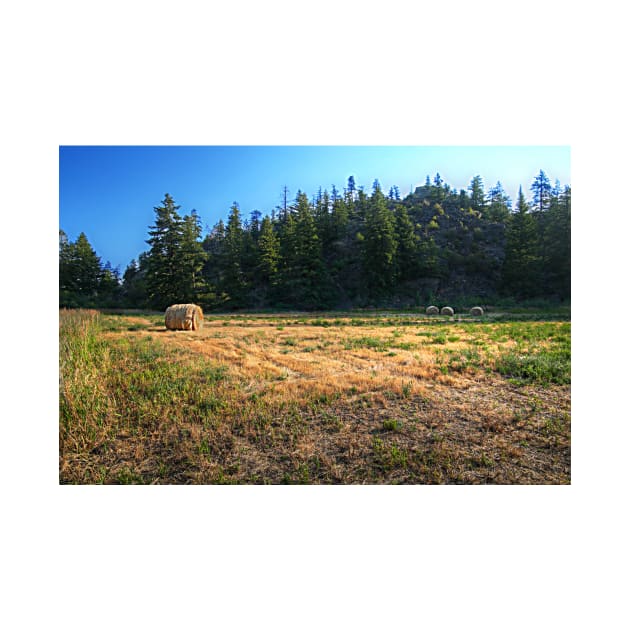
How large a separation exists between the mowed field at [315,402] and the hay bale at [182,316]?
0.09 meters

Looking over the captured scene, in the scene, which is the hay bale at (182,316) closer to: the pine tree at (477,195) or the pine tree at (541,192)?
the pine tree at (477,195)

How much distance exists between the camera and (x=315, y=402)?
2.54m

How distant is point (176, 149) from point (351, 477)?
297 centimetres

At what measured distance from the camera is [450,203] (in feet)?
12.2

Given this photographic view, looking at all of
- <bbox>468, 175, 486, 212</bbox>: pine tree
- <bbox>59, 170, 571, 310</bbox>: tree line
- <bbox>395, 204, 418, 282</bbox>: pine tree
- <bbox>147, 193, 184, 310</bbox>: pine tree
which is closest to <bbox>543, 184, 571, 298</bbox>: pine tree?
<bbox>59, 170, 571, 310</bbox>: tree line

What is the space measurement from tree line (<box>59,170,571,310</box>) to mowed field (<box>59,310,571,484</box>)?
13.7 inches

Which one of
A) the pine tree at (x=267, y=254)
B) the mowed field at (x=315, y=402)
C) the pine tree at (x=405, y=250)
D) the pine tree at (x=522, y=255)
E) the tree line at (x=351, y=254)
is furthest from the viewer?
the pine tree at (x=405, y=250)

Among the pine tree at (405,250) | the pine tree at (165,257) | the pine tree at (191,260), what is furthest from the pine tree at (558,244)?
the pine tree at (165,257)

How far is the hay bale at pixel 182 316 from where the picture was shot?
10.6 feet

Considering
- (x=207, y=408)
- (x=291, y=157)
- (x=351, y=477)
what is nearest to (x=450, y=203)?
(x=291, y=157)

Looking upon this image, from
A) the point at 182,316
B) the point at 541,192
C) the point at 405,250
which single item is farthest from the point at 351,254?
the point at 182,316

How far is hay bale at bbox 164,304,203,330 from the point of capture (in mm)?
3240

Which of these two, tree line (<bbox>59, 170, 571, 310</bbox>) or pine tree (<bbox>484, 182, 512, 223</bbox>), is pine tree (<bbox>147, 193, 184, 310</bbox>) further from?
pine tree (<bbox>484, 182, 512, 223</bbox>)

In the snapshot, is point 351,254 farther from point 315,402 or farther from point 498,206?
point 315,402
